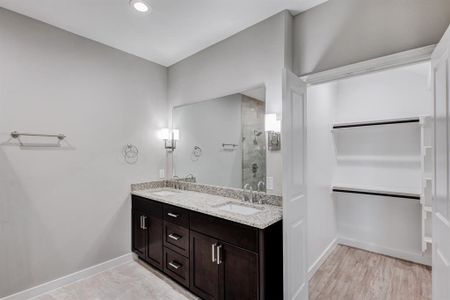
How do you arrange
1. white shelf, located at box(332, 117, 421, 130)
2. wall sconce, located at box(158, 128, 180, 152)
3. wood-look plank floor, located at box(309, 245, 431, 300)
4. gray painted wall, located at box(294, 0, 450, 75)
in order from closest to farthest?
gray painted wall, located at box(294, 0, 450, 75) → wood-look plank floor, located at box(309, 245, 431, 300) → white shelf, located at box(332, 117, 421, 130) → wall sconce, located at box(158, 128, 180, 152)

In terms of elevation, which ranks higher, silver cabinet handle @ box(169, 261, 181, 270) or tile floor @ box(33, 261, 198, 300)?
silver cabinet handle @ box(169, 261, 181, 270)

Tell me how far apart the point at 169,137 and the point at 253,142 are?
57.9 inches

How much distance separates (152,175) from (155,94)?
3.93 feet

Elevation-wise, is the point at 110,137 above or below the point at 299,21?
below

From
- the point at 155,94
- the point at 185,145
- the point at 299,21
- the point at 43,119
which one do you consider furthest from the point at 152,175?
the point at 299,21

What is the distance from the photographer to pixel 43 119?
233 centimetres

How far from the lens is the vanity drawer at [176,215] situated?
226 centimetres

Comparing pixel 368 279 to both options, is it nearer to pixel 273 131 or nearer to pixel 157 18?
pixel 273 131

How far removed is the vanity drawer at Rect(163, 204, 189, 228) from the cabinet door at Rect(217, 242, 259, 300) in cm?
50

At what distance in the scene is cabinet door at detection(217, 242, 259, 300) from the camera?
171 centimetres

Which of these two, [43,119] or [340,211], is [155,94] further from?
[340,211]

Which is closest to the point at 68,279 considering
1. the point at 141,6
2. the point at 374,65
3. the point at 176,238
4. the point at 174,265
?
the point at 174,265

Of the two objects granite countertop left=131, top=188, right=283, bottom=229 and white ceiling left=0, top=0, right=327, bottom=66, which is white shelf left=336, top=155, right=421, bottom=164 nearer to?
granite countertop left=131, top=188, right=283, bottom=229

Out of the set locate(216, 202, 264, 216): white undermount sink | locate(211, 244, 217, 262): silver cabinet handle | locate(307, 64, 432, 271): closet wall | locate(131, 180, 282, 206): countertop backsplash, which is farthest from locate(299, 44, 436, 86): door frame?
locate(211, 244, 217, 262): silver cabinet handle
